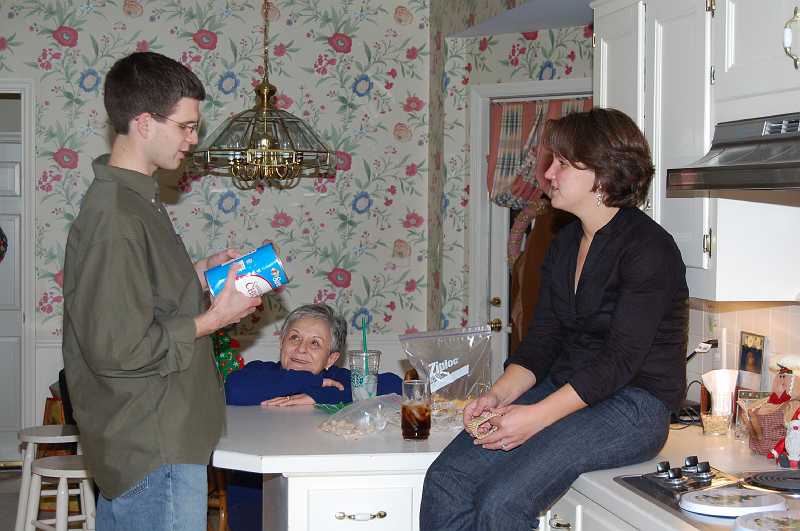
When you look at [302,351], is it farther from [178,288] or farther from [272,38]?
[272,38]

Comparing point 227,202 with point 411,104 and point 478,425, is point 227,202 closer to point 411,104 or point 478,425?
point 411,104

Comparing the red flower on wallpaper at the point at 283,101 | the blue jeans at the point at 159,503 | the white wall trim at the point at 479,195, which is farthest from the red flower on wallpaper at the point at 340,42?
the blue jeans at the point at 159,503

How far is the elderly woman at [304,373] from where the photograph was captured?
2938 millimetres

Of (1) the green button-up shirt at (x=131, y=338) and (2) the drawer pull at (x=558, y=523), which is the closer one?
(1) the green button-up shirt at (x=131, y=338)

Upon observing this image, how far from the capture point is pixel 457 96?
16.4 feet

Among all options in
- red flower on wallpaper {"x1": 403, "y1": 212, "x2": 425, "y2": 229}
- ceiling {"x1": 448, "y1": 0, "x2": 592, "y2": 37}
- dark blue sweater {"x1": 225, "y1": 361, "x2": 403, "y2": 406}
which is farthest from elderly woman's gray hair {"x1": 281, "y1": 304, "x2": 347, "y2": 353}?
red flower on wallpaper {"x1": 403, "y1": 212, "x2": 425, "y2": 229}

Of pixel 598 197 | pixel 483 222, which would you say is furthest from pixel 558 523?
pixel 483 222

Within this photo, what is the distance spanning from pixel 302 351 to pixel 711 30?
1.54m

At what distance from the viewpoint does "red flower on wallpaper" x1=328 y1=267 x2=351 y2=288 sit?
5254 mm

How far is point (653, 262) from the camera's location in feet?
Result: 7.32

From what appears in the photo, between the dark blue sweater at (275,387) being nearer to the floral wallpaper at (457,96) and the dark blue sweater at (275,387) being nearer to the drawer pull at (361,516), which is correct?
the drawer pull at (361,516)

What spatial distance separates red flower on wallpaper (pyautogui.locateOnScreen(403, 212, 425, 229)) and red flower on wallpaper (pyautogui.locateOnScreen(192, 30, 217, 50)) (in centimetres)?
132

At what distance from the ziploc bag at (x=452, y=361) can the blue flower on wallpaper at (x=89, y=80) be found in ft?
9.68

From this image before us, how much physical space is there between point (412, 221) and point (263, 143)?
1.11 meters
